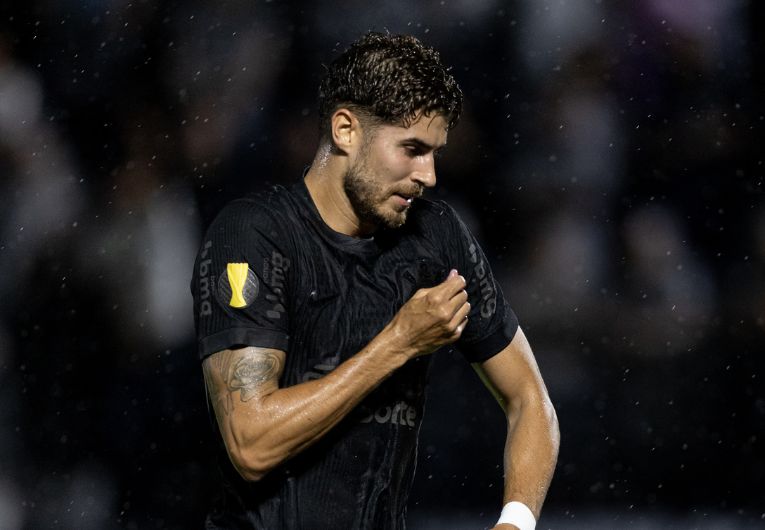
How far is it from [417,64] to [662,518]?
7.93 feet

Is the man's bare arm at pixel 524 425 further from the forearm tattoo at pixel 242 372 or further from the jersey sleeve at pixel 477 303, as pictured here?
the forearm tattoo at pixel 242 372

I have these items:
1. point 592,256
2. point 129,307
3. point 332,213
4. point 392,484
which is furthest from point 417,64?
point 592,256

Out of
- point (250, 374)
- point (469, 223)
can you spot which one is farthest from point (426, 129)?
point (469, 223)

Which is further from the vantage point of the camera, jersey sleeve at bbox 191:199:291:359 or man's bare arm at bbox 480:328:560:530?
man's bare arm at bbox 480:328:560:530

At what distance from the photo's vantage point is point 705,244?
419cm

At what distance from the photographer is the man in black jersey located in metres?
1.92

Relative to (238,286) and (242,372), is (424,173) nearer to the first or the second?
(238,286)

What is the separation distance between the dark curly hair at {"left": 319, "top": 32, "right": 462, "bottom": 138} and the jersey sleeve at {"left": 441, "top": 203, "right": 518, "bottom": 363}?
26 centimetres

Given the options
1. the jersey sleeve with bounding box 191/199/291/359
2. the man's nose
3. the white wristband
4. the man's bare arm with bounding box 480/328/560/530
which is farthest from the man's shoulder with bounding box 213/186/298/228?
the white wristband

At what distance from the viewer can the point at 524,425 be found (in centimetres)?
228

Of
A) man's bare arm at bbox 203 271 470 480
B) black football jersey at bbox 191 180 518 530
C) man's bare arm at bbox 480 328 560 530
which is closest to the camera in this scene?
man's bare arm at bbox 203 271 470 480

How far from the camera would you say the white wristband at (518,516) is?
2.13 meters

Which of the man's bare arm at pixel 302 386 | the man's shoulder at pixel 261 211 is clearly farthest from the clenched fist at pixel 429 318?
the man's shoulder at pixel 261 211

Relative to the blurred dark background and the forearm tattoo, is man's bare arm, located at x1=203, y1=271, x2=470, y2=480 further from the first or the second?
the blurred dark background
